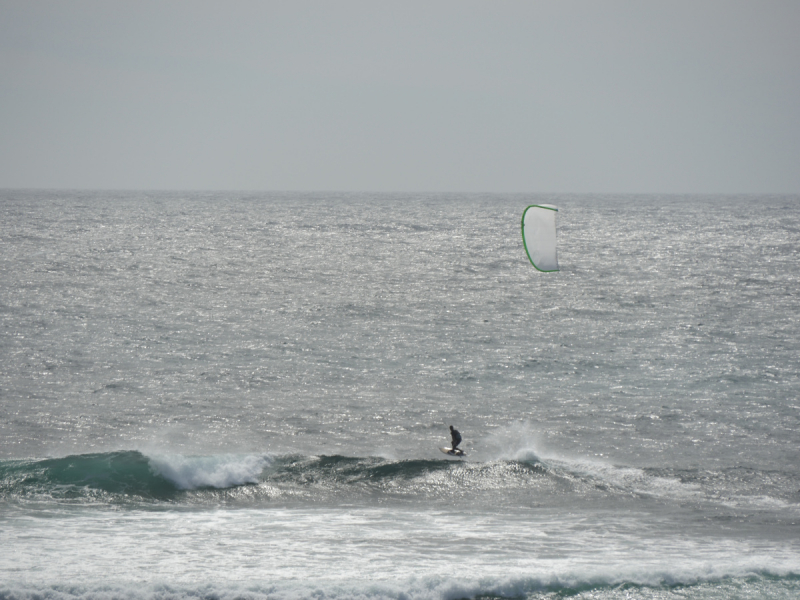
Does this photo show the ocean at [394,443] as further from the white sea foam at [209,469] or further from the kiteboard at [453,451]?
the kiteboard at [453,451]

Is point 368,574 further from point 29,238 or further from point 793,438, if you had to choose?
point 29,238

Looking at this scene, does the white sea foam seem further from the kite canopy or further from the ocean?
the kite canopy

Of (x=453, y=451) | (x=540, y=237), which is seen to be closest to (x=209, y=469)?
(x=453, y=451)

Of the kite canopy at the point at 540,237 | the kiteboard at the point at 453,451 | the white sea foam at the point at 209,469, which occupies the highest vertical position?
the kite canopy at the point at 540,237

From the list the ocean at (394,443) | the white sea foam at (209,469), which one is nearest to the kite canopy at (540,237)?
the ocean at (394,443)

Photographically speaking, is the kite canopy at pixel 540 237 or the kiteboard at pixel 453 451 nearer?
the kite canopy at pixel 540 237

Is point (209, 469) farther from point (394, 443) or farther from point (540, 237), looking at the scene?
point (540, 237)

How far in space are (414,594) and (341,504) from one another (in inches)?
194

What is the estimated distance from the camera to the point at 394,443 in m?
20.5

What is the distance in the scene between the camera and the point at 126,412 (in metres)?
22.9

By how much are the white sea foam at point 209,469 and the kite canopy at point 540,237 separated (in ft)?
27.0

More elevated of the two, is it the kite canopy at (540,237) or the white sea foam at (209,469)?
the kite canopy at (540,237)

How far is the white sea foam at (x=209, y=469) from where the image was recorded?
58.7ft

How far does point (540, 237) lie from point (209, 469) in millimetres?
9485
